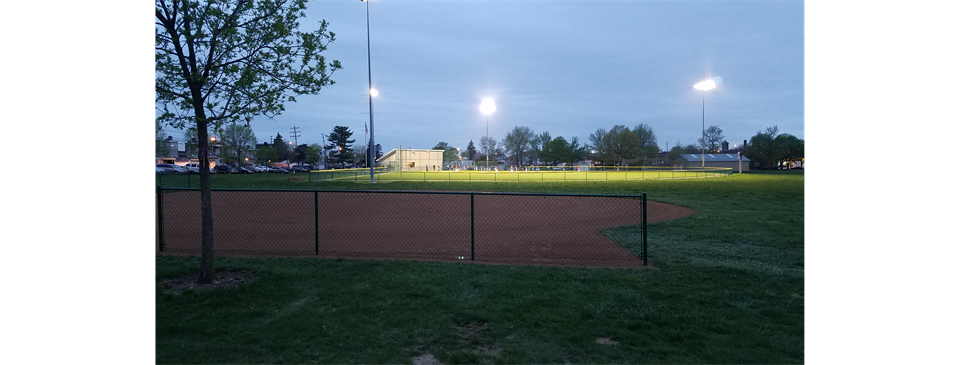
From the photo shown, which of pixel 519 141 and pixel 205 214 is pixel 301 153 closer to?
pixel 519 141

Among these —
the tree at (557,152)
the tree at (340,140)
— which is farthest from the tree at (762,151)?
the tree at (340,140)

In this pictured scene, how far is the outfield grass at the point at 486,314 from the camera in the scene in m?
4.64

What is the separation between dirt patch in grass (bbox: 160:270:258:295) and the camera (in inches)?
269

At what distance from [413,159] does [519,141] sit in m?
54.8

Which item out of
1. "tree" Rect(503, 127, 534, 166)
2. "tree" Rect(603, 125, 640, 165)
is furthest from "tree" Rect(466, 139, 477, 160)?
"tree" Rect(603, 125, 640, 165)

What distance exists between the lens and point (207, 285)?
6.99m

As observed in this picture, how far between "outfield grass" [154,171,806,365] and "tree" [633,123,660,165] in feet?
281

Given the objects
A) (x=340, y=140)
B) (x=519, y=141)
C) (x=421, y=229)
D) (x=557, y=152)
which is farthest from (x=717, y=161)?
(x=421, y=229)

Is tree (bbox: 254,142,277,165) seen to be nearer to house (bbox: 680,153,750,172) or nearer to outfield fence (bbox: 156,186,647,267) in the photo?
outfield fence (bbox: 156,186,647,267)

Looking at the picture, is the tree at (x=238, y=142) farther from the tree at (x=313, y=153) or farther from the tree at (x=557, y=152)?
the tree at (x=557, y=152)
